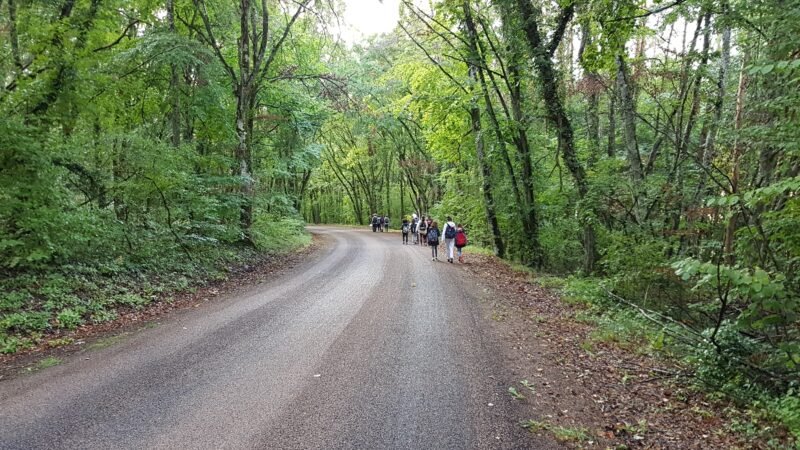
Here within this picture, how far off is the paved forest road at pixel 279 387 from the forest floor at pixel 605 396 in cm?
42

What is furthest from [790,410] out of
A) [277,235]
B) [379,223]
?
[379,223]

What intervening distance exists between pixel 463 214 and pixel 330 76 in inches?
379

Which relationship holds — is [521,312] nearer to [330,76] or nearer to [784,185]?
[784,185]

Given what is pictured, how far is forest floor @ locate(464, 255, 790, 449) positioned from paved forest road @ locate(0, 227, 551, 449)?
0.42 metres

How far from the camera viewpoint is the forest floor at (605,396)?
4.11m

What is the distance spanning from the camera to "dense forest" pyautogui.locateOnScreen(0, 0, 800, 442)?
5.56 meters

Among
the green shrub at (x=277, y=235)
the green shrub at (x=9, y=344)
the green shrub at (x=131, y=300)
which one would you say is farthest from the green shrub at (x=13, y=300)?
the green shrub at (x=277, y=235)

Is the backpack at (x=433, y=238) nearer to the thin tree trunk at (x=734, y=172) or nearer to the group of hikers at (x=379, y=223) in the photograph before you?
the thin tree trunk at (x=734, y=172)

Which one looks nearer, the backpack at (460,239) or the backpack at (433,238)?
the backpack at (460,239)

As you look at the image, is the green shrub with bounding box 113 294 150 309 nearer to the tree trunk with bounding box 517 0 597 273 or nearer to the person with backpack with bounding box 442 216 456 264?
the person with backpack with bounding box 442 216 456 264

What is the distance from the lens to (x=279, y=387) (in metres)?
4.82

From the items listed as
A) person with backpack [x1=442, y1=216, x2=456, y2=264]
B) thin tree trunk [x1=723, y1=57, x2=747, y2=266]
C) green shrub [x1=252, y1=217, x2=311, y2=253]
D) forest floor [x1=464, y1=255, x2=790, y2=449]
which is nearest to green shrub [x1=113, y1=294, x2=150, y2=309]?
forest floor [x1=464, y1=255, x2=790, y2=449]

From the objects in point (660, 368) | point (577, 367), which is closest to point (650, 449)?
point (577, 367)

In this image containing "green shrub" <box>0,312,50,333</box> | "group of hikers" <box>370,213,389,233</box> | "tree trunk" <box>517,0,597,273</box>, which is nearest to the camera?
"green shrub" <box>0,312,50,333</box>
